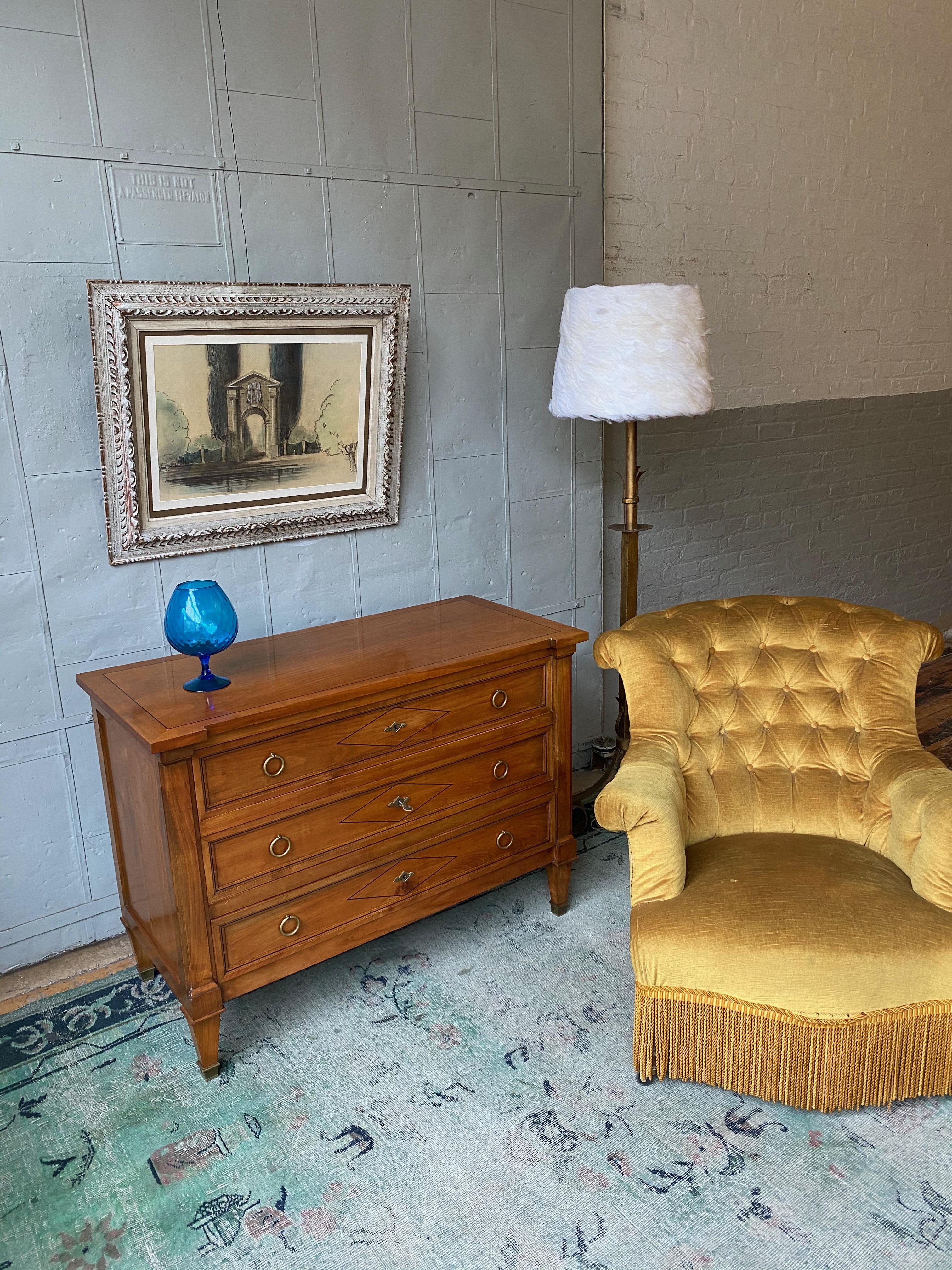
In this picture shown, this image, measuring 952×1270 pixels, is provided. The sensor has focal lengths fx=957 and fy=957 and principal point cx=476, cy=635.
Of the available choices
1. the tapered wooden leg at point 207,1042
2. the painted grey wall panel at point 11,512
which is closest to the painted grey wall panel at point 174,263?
the painted grey wall panel at point 11,512

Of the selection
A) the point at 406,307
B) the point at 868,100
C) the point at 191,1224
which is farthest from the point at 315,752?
the point at 868,100

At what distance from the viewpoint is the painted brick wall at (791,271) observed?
3371 millimetres

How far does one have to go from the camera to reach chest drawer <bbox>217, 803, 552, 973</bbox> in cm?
211

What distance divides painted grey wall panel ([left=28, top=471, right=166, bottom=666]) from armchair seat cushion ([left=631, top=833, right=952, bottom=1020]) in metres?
1.44

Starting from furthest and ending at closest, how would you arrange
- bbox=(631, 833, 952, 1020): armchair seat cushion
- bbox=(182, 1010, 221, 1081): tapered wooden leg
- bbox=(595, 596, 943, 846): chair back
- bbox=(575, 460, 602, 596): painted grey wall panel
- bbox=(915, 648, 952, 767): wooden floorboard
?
bbox=(915, 648, 952, 767): wooden floorboard
bbox=(575, 460, 602, 596): painted grey wall panel
bbox=(595, 596, 943, 846): chair back
bbox=(182, 1010, 221, 1081): tapered wooden leg
bbox=(631, 833, 952, 1020): armchair seat cushion

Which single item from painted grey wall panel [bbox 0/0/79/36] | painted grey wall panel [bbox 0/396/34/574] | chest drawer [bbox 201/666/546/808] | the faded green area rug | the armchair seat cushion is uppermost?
painted grey wall panel [bbox 0/0/79/36]

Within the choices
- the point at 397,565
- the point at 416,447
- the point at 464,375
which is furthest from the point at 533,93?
the point at 397,565

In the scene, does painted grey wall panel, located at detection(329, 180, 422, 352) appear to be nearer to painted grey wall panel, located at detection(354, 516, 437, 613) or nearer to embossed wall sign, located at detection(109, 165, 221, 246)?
embossed wall sign, located at detection(109, 165, 221, 246)

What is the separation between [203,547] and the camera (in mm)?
2484

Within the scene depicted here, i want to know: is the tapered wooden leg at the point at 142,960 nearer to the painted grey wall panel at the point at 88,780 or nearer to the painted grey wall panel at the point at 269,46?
the painted grey wall panel at the point at 88,780

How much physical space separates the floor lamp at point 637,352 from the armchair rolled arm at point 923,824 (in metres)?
0.67

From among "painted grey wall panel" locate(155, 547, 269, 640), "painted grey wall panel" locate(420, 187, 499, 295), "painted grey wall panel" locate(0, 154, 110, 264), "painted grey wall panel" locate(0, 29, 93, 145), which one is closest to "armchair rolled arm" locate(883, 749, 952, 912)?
"painted grey wall panel" locate(155, 547, 269, 640)

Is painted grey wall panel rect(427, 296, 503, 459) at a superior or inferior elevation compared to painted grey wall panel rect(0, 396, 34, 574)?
superior

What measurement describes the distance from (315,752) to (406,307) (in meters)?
1.27
